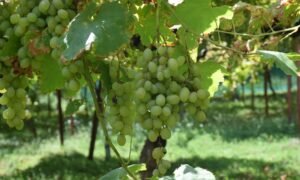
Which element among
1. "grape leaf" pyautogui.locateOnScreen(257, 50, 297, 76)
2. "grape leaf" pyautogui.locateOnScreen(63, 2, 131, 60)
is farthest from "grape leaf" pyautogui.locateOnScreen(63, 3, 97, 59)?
"grape leaf" pyautogui.locateOnScreen(257, 50, 297, 76)

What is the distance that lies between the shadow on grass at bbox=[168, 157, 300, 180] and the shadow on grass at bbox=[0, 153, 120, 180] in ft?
3.48

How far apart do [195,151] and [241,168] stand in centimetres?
215

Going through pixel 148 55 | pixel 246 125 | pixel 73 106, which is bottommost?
pixel 246 125

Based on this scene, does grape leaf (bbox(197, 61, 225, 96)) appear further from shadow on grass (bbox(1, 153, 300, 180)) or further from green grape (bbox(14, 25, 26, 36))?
shadow on grass (bbox(1, 153, 300, 180))

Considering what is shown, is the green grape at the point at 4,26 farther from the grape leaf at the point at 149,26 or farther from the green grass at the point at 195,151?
the green grass at the point at 195,151

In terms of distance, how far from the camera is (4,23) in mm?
1092

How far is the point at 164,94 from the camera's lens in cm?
95

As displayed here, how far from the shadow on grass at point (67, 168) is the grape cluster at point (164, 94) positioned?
6.47m

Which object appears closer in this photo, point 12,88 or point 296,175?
point 12,88

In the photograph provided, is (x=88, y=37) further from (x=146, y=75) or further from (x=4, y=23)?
(x=4, y=23)

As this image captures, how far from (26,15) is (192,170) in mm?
429

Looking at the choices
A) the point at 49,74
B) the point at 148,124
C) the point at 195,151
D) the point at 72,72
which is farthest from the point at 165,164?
the point at 195,151

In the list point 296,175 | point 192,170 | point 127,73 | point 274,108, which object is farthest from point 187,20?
point 274,108

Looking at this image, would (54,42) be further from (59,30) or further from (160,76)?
(160,76)
